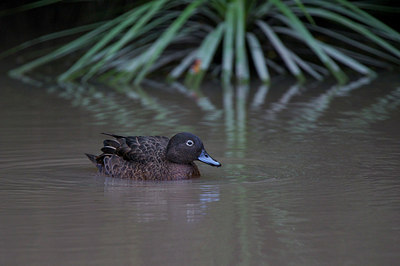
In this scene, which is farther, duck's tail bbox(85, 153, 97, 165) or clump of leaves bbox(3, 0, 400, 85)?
clump of leaves bbox(3, 0, 400, 85)

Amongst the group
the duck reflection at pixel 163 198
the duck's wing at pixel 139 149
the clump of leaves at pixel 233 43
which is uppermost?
the clump of leaves at pixel 233 43

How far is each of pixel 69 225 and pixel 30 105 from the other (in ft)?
15.9

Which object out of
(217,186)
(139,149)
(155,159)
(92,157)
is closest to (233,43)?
(92,157)

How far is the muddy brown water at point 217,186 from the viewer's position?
4.00 m

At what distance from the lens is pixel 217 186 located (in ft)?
18.0

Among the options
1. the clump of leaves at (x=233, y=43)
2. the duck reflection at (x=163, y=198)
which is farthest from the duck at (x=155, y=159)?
the clump of leaves at (x=233, y=43)

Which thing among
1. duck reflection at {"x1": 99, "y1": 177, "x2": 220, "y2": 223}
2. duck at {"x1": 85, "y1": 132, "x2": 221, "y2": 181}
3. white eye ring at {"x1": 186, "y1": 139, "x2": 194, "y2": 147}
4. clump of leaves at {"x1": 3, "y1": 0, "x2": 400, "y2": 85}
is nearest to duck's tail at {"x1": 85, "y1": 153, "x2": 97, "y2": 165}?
duck at {"x1": 85, "y1": 132, "x2": 221, "y2": 181}

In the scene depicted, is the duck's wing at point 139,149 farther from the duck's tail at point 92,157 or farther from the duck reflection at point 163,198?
the duck reflection at point 163,198

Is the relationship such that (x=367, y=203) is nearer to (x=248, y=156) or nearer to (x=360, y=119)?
(x=248, y=156)

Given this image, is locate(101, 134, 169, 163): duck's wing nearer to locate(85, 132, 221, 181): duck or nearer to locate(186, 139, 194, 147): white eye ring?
locate(85, 132, 221, 181): duck

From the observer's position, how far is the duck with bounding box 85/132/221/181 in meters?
5.85

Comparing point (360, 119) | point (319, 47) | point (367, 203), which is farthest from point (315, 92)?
point (367, 203)

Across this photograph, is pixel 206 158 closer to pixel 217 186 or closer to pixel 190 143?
pixel 190 143

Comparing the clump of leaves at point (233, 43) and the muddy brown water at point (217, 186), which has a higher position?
the clump of leaves at point (233, 43)
